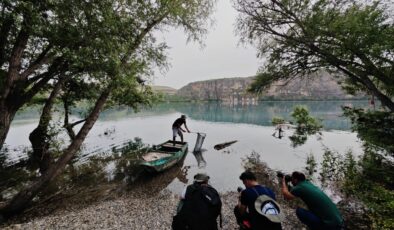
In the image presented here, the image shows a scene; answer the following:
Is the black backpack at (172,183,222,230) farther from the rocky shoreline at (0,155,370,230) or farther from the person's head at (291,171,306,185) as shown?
the rocky shoreline at (0,155,370,230)

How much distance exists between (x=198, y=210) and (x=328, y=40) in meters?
9.69

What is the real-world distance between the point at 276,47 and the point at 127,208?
36.4ft

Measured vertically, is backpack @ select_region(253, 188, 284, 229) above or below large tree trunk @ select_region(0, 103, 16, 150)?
below

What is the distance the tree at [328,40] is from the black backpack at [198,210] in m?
8.35

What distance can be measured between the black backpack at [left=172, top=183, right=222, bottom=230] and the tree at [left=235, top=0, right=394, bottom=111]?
8348 millimetres

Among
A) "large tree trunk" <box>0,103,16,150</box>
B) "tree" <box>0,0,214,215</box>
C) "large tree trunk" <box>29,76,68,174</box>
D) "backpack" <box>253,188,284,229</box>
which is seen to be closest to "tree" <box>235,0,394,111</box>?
"tree" <box>0,0,214,215</box>

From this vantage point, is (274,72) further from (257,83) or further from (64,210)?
(64,210)

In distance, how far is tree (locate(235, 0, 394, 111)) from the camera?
8234 millimetres

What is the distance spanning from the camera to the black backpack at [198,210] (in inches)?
150

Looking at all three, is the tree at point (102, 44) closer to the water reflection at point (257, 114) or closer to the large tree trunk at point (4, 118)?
the large tree trunk at point (4, 118)

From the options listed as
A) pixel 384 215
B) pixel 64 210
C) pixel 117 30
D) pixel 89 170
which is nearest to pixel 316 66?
pixel 384 215

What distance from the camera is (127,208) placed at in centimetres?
872

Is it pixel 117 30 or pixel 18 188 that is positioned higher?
pixel 117 30

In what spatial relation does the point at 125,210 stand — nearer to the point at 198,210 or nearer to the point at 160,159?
the point at 160,159
